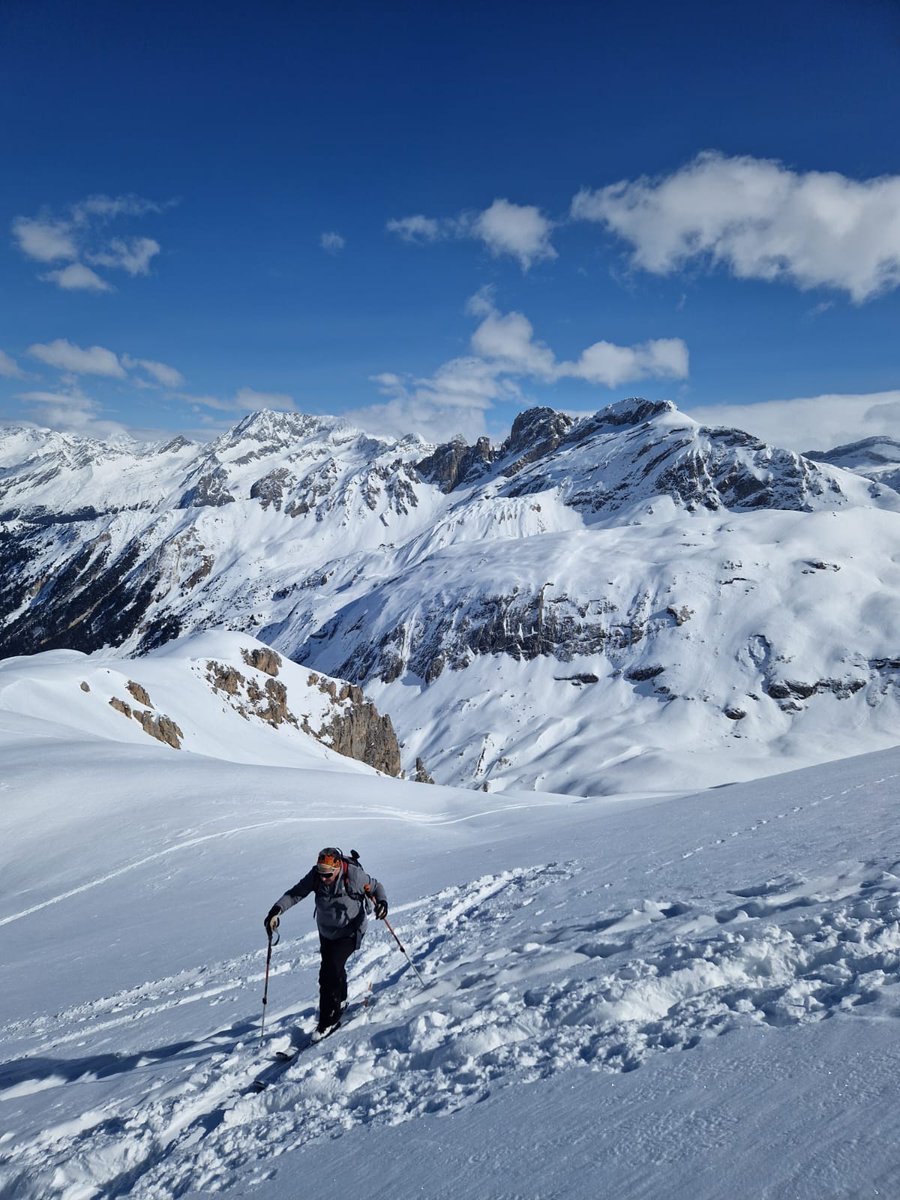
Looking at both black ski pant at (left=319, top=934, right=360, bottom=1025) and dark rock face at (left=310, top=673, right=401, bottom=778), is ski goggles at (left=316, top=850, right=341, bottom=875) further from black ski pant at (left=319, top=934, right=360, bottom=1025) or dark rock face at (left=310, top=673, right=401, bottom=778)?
dark rock face at (left=310, top=673, right=401, bottom=778)

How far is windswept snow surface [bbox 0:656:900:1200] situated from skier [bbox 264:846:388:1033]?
339mm

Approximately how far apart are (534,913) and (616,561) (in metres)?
152

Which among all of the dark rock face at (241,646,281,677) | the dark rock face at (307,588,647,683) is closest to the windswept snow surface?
the dark rock face at (241,646,281,677)

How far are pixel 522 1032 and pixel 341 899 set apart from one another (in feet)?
8.44

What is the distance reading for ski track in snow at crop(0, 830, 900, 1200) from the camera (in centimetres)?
507

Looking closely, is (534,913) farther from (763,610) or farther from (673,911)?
(763,610)

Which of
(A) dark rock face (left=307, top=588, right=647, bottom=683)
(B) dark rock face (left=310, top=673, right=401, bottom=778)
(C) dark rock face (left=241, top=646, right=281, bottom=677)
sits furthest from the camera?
(A) dark rock face (left=307, top=588, right=647, bottom=683)

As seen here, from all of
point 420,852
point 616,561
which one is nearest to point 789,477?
point 616,561

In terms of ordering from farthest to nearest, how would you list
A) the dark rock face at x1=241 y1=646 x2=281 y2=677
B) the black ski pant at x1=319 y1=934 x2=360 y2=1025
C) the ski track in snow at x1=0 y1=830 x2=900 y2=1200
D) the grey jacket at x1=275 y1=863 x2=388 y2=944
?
the dark rock face at x1=241 y1=646 x2=281 y2=677 → the grey jacket at x1=275 y1=863 x2=388 y2=944 → the black ski pant at x1=319 y1=934 x2=360 y2=1025 → the ski track in snow at x1=0 y1=830 x2=900 y2=1200

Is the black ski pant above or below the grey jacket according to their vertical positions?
below

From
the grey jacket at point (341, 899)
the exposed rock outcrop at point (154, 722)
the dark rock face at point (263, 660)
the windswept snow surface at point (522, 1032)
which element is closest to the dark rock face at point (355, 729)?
the dark rock face at point (263, 660)

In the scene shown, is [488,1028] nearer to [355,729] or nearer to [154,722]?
[154,722]

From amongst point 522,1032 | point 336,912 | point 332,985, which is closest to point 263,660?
point 336,912

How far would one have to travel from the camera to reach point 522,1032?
5.73 metres
